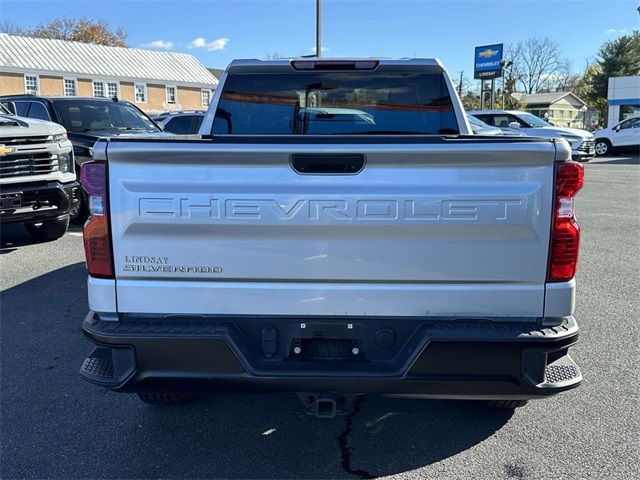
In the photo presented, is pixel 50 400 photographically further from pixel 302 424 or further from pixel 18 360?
pixel 302 424

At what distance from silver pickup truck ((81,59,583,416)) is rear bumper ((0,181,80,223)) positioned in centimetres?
529

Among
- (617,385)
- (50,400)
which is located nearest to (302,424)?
(50,400)

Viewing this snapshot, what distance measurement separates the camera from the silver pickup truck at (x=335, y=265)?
2.52 metres

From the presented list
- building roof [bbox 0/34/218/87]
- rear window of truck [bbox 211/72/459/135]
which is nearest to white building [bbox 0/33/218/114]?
building roof [bbox 0/34/218/87]

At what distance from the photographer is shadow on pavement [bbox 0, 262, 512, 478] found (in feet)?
9.82

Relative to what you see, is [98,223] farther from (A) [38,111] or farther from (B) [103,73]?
(B) [103,73]

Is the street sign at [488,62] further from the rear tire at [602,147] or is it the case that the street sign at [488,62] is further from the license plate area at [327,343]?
the license plate area at [327,343]

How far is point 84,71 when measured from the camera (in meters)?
45.9

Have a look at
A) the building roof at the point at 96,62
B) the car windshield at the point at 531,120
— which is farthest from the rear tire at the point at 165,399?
the building roof at the point at 96,62

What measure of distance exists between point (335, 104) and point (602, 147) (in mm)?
27071

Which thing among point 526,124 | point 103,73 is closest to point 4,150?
point 526,124

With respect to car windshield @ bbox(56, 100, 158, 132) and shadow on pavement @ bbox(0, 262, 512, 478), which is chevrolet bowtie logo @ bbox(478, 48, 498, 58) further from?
shadow on pavement @ bbox(0, 262, 512, 478)

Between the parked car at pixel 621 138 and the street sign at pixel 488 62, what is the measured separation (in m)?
13.8

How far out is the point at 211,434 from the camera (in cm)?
332
